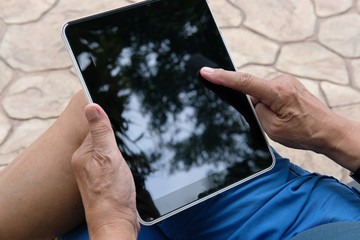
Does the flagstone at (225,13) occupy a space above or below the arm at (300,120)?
above

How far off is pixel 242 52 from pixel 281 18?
1.13 ft

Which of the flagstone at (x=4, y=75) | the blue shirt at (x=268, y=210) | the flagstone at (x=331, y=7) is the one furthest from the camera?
the flagstone at (x=331, y=7)

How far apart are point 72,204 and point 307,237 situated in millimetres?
554

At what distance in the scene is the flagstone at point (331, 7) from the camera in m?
2.18

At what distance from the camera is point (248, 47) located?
2.03 metres

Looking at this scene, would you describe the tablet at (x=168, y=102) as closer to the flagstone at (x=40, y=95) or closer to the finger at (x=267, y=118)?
the finger at (x=267, y=118)

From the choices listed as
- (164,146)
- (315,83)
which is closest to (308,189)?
(164,146)

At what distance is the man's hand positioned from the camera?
73cm

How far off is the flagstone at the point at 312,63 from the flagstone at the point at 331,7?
25 centimetres

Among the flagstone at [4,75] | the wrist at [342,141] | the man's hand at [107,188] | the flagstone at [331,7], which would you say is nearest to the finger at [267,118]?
the wrist at [342,141]

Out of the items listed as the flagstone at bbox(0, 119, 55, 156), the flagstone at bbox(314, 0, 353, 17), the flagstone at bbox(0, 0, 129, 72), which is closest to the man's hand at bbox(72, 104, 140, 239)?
the flagstone at bbox(0, 119, 55, 156)

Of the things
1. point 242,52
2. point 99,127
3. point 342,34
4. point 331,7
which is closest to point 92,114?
point 99,127

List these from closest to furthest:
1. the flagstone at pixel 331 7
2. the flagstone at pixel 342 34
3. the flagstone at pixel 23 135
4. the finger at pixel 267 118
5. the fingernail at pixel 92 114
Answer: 1. the fingernail at pixel 92 114
2. the finger at pixel 267 118
3. the flagstone at pixel 23 135
4. the flagstone at pixel 342 34
5. the flagstone at pixel 331 7

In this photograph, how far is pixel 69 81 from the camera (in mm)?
1838
